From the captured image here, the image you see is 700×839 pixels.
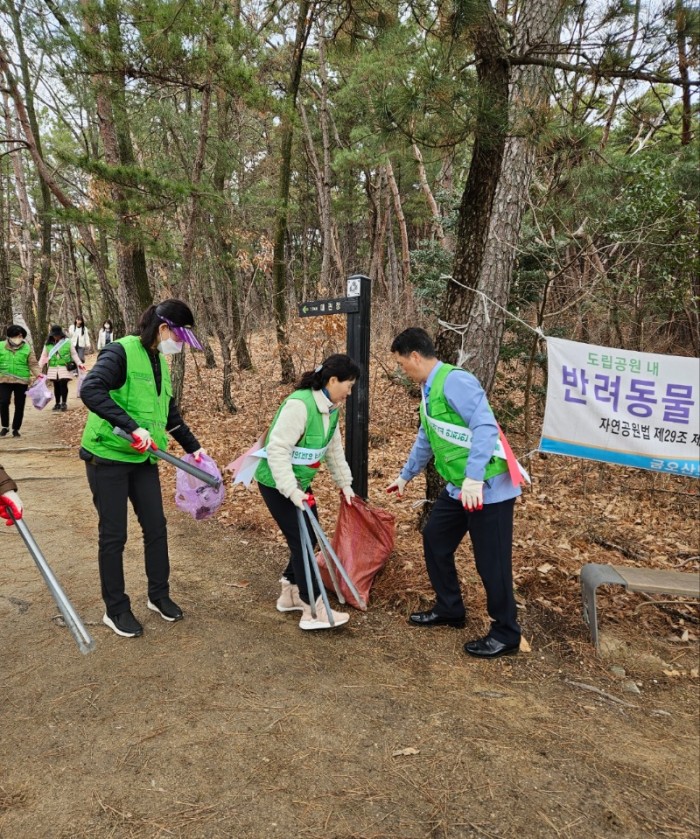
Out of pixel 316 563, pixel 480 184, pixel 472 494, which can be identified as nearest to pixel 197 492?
pixel 316 563

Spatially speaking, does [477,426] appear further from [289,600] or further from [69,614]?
[69,614]

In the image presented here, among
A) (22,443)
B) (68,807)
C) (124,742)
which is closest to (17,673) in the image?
(124,742)

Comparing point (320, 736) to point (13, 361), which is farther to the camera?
point (13, 361)

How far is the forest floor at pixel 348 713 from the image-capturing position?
2064 mm

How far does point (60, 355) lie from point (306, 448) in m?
9.05

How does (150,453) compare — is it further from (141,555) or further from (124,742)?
(141,555)

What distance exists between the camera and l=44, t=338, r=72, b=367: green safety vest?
33.1 feet

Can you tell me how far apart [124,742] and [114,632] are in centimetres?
105

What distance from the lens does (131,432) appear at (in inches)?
115

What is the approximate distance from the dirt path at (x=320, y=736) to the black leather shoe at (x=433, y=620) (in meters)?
0.07

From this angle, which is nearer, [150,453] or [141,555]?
[150,453]

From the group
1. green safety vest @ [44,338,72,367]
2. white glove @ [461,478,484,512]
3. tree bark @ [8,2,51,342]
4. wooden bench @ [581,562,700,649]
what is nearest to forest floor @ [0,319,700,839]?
wooden bench @ [581,562,700,649]

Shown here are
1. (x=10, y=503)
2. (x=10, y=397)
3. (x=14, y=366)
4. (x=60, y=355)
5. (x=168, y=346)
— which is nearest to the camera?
(x=10, y=503)

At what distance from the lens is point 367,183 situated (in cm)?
1736
